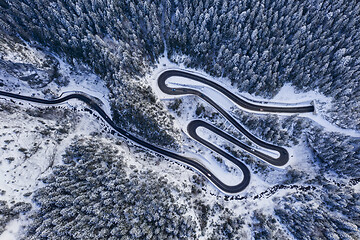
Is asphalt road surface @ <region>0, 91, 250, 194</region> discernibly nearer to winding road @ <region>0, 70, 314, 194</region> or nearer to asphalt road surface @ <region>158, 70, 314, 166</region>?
winding road @ <region>0, 70, 314, 194</region>

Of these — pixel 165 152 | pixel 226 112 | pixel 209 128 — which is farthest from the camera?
pixel 226 112

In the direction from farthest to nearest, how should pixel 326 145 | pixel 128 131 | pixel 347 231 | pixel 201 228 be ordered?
pixel 128 131 < pixel 326 145 < pixel 201 228 < pixel 347 231

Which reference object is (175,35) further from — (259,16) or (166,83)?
(259,16)

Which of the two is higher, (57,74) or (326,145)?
Answer: (326,145)

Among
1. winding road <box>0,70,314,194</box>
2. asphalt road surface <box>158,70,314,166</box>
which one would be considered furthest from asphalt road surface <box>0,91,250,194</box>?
asphalt road surface <box>158,70,314,166</box>

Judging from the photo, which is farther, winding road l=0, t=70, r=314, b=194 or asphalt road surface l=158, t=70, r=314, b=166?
asphalt road surface l=158, t=70, r=314, b=166

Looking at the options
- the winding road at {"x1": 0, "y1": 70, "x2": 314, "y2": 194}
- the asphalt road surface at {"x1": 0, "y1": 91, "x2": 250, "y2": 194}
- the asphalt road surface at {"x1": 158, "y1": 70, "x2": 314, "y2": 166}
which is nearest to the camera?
the asphalt road surface at {"x1": 0, "y1": 91, "x2": 250, "y2": 194}

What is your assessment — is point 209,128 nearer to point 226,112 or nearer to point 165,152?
point 226,112

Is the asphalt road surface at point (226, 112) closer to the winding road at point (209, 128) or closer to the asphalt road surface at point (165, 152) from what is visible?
the winding road at point (209, 128)

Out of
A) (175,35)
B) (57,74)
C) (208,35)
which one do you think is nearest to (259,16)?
(208,35)

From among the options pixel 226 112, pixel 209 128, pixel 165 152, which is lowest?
pixel 165 152

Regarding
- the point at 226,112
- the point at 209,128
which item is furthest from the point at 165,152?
the point at 226,112
